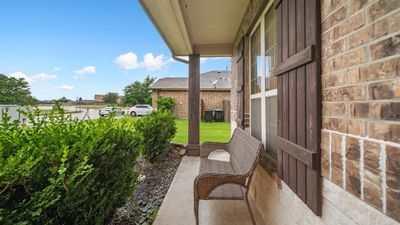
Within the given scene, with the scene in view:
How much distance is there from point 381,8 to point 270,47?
1814 millimetres

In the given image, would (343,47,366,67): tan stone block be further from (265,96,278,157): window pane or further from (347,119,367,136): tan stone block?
(265,96,278,157): window pane

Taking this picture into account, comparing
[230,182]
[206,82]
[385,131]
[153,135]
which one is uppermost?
[206,82]

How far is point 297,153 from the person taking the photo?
1535 mm

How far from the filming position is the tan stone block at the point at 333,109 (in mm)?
1113

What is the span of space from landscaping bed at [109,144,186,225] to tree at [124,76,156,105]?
77.7 ft

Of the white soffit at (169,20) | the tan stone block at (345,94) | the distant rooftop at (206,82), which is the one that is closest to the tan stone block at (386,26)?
the tan stone block at (345,94)

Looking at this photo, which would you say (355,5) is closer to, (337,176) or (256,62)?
(337,176)

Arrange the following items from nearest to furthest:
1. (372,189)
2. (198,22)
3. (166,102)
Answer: (372,189)
(198,22)
(166,102)

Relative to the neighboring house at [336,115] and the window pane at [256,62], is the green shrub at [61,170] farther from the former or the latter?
the window pane at [256,62]

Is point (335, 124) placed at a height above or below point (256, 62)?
below

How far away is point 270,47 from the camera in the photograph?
2637mm

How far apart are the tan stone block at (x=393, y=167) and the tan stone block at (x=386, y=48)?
0.34 meters

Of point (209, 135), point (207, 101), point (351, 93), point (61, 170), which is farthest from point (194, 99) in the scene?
point (207, 101)

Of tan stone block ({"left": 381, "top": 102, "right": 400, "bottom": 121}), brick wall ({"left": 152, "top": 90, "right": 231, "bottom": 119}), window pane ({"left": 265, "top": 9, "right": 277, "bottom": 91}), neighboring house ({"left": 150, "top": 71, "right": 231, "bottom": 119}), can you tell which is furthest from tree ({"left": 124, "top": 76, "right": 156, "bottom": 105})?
tan stone block ({"left": 381, "top": 102, "right": 400, "bottom": 121})
